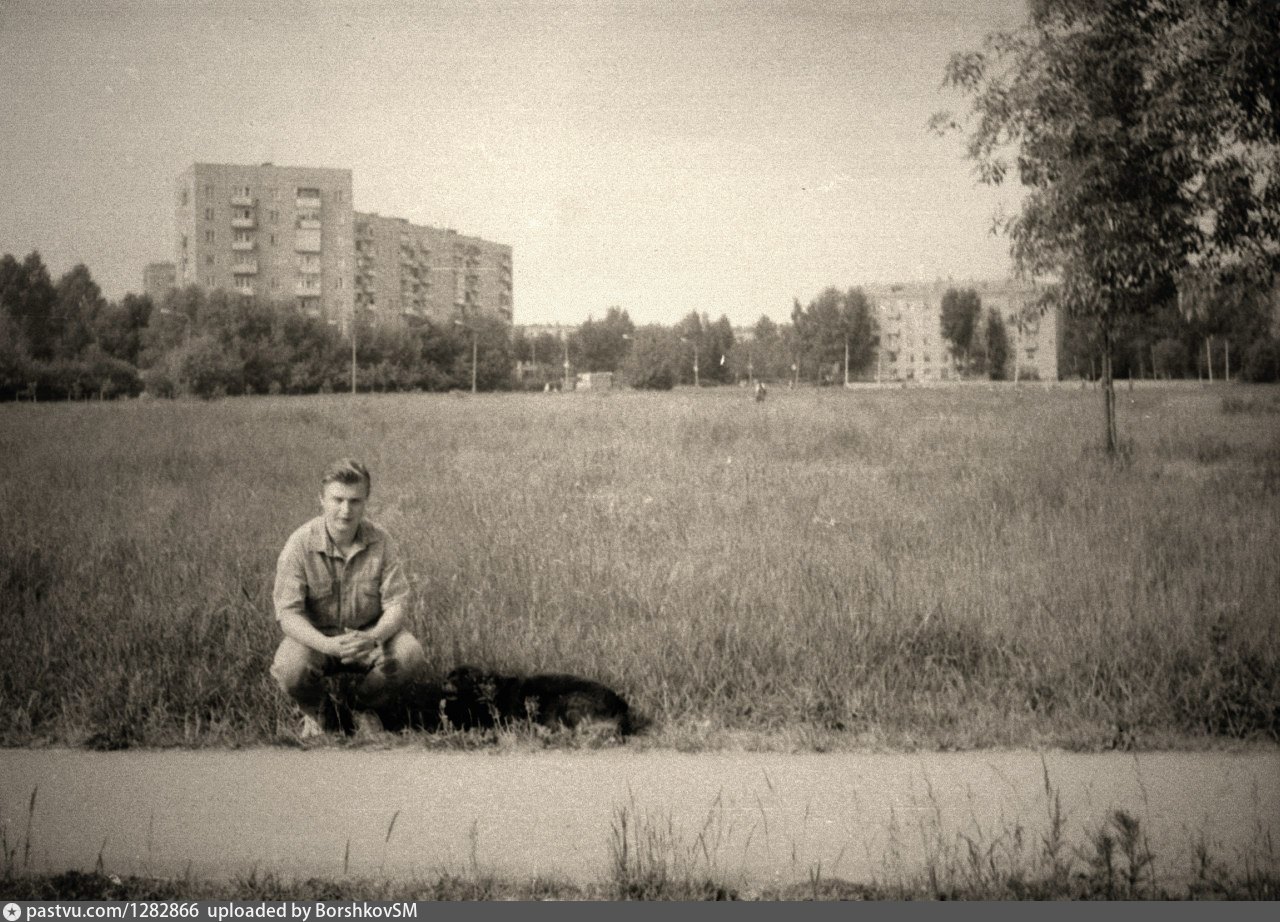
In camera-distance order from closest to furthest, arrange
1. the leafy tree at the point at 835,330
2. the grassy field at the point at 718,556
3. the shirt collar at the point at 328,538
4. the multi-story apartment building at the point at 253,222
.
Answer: the shirt collar at the point at 328,538 → the grassy field at the point at 718,556 → the multi-story apartment building at the point at 253,222 → the leafy tree at the point at 835,330

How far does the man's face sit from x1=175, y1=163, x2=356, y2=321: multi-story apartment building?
7.68 feet

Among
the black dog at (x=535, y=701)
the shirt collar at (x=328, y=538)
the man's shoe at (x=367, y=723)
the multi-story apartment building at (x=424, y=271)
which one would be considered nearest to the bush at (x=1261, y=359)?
the black dog at (x=535, y=701)

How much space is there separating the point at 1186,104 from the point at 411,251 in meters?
4.87

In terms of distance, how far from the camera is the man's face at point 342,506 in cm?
431

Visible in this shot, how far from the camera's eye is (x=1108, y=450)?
6.61 m

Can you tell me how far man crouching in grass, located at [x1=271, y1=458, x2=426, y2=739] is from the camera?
428 cm

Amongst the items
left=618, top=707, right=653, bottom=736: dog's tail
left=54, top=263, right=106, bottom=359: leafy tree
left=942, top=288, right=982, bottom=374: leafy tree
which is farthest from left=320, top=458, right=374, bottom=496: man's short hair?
left=942, top=288, right=982, bottom=374: leafy tree

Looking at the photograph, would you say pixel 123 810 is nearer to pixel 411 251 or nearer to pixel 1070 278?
pixel 411 251

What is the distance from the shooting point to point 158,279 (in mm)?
6094

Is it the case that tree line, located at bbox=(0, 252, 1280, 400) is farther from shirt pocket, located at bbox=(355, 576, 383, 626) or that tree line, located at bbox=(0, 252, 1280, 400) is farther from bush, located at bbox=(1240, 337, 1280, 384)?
shirt pocket, located at bbox=(355, 576, 383, 626)

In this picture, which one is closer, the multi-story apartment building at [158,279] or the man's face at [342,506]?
the man's face at [342,506]

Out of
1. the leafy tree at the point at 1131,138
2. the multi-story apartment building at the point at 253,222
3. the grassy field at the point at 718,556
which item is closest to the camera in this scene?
the grassy field at the point at 718,556

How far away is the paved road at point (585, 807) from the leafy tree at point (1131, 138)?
3.17 meters

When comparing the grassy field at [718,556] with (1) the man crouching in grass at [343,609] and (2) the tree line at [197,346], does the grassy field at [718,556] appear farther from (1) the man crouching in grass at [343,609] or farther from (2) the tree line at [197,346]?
(1) the man crouching in grass at [343,609]
